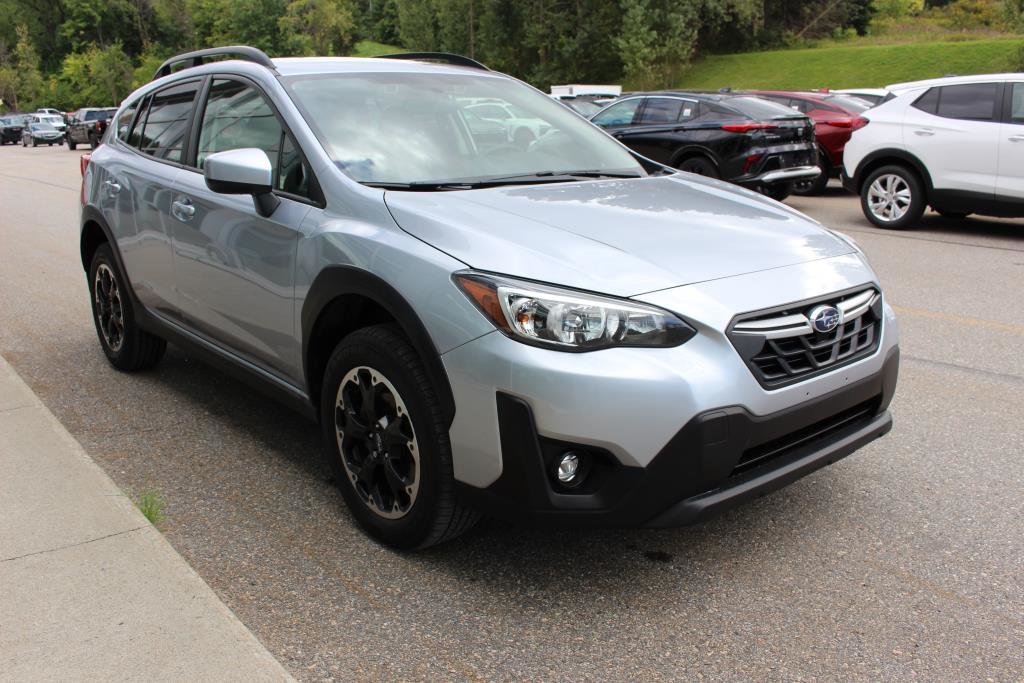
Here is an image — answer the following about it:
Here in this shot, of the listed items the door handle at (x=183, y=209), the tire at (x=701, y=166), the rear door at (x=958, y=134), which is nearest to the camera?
the door handle at (x=183, y=209)

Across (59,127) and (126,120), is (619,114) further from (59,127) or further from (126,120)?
(59,127)

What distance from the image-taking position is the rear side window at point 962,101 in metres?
10.0

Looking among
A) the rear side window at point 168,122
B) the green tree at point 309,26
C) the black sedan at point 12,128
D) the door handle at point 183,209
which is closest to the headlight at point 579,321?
the door handle at point 183,209

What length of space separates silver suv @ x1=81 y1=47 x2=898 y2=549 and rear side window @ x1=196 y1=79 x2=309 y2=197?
0.01 meters

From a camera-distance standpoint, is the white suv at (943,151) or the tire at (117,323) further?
the white suv at (943,151)

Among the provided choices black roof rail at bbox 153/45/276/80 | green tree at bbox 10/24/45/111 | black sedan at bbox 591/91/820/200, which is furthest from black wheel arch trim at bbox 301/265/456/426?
green tree at bbox 10/24/45/111

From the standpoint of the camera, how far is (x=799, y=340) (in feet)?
9.65

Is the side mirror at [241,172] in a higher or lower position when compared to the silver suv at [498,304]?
higher

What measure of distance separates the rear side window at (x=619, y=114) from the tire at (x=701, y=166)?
130 centimetres

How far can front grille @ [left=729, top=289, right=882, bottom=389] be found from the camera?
9.23 feet

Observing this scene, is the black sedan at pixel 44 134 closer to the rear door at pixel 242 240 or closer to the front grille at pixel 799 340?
the rear door at pixel 242 240

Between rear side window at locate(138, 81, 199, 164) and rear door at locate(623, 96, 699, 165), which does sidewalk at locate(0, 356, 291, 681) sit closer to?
rear side window at locate(138, 81, 199, 164)

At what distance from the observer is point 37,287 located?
Result: 8.27 m

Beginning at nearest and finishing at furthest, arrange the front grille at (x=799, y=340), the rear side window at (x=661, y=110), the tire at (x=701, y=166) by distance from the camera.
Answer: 1. the front grille at (x=799, y=340)
2. the tire at (x=701, y=166)
3. the rear side window at (x=661, y=110)
